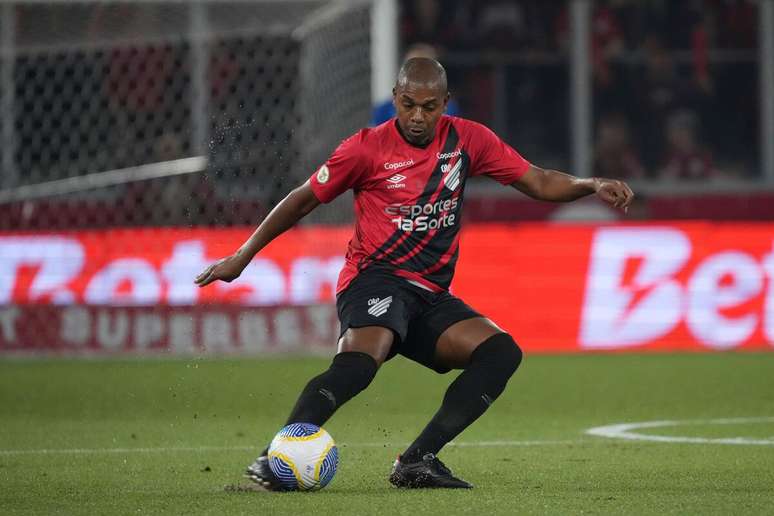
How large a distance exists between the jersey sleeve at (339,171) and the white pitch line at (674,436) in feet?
7.74

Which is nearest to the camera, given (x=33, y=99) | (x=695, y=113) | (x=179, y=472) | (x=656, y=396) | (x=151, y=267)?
(x=179, y=472)

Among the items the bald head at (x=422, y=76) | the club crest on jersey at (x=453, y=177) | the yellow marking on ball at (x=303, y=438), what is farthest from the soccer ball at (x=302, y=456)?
the bald head at (x=422, y=76)

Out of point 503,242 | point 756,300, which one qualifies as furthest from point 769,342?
point 503,242

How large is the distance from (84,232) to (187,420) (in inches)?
166

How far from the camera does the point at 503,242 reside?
12789 mm

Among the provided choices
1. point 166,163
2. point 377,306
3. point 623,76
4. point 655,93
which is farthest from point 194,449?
point 655,93

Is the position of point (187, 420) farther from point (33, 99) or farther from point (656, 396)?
point (33, 99)

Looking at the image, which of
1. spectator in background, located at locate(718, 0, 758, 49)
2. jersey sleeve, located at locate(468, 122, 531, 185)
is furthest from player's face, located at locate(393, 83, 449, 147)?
spectator in background, located at locate(718, 0, 758, 49)

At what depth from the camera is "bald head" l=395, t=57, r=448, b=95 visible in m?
5.61

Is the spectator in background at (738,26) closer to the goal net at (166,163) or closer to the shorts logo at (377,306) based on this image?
the goal net at (166,163)

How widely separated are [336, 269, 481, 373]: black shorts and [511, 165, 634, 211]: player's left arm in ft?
1.77

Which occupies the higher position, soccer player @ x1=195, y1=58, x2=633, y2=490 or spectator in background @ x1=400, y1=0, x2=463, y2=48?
spectator in background @ x1=400, y1=0, x2=463, y2=48

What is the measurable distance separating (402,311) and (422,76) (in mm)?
856

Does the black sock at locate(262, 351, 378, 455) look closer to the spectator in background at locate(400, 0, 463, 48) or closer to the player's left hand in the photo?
the player's left hand
